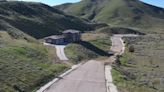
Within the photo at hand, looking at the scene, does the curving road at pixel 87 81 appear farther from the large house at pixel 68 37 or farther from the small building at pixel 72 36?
the small building at pixel 72 36

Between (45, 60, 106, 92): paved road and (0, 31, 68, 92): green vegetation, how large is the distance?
6.54 feet

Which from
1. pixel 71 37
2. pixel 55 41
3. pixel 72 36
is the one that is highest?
pixel 72 36

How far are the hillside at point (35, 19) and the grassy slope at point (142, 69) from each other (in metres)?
27.9

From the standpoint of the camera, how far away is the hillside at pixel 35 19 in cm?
11467

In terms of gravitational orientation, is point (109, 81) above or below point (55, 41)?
below

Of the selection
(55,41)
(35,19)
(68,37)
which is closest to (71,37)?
(68,37)

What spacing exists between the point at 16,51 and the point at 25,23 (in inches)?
2516

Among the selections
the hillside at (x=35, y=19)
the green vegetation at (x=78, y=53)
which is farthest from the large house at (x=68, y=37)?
the hillside at (x=35, y=19)

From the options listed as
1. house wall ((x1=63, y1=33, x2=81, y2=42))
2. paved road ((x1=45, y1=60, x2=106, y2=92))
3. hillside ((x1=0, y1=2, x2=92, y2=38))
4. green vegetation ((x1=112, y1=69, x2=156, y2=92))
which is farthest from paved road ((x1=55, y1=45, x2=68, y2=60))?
hillside ((x1=0, y1=2, x2=92, y2=38))

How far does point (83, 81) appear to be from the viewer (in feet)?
159

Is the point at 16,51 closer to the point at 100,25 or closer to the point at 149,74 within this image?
the point at 149,74

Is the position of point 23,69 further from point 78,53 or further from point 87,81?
point 78,53

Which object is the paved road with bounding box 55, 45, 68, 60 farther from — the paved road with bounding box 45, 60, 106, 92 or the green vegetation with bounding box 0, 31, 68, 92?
the paved road with bounding box 45, 60, 106, 92

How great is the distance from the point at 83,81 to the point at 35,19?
8474 cm
